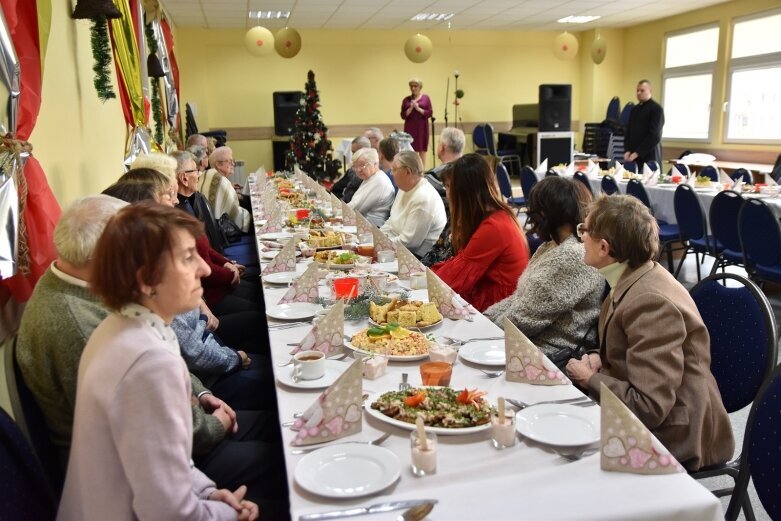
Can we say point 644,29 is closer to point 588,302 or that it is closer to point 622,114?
point 622,114

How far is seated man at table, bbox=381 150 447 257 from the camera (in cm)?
442

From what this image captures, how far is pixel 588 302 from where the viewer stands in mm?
2379

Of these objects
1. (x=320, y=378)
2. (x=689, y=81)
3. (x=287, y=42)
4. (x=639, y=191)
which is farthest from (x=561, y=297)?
(x=689, y=81)

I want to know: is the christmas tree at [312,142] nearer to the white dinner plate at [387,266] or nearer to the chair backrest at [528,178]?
the chair backrest at [528,178]

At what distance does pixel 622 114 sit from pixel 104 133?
1077 centimetres

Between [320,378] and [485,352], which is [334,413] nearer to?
[320,378]

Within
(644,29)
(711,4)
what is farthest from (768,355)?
(644,29)

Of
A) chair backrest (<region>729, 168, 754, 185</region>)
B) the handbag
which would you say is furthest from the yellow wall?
chair backrest (<region>729, 168, 754, 185</region>)

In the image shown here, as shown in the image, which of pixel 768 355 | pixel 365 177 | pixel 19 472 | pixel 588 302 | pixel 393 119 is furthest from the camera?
pixel 393 119

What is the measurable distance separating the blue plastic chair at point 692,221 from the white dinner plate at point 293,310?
3.90m

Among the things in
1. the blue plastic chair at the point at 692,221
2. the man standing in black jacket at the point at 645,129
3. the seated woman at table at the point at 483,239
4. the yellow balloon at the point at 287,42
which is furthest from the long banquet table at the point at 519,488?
the yellow balloon at the point at 287,42

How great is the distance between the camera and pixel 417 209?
442cm

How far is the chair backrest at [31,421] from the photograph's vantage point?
60.2 inches

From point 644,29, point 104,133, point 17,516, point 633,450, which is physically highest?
point 644,29
